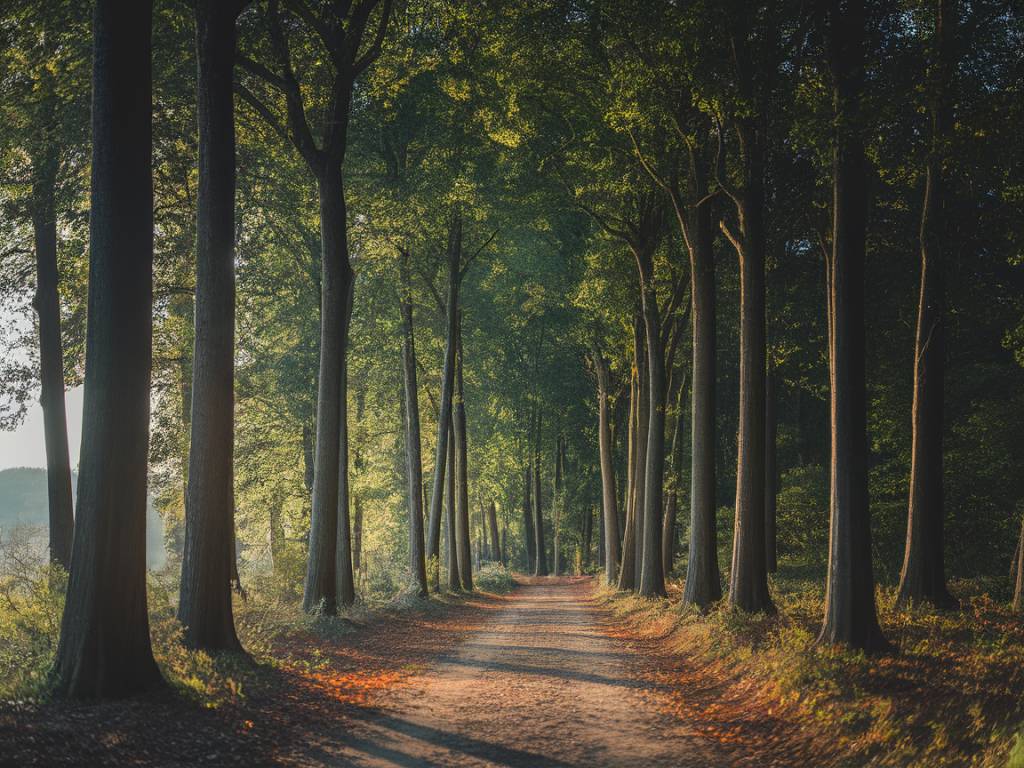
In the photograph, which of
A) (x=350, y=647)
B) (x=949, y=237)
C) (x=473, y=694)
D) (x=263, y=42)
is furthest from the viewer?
(x=949, y=237)

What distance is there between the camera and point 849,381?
10.7 meters

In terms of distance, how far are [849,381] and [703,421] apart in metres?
6.79

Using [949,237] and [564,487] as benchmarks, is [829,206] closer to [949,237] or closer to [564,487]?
[949,237]

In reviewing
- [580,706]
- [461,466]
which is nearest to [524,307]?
[461,466]

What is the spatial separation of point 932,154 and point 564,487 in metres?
43.0

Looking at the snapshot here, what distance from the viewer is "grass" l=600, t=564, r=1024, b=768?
651 centimetres

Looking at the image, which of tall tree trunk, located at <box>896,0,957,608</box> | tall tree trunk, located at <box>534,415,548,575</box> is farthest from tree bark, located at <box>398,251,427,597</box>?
tall tree trunk, located at <box>534,415,548,575</box>

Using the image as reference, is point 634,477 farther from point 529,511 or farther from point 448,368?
point 529,511

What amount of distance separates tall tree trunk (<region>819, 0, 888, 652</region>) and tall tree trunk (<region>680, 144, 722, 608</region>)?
612 cm

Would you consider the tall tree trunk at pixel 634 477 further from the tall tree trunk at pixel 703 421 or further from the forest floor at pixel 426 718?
the forest floor at pixel 426 718

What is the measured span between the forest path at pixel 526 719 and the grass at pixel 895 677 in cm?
126

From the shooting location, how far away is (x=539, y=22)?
54.9ft

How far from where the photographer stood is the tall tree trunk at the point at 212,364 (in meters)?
10.2

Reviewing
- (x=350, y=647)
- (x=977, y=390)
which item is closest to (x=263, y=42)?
(x=350, y=647)
